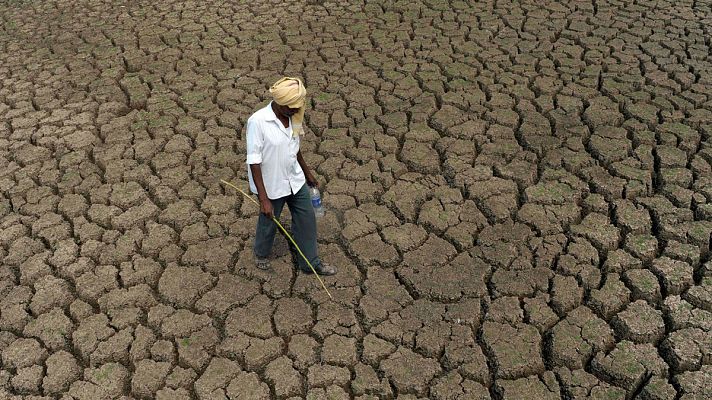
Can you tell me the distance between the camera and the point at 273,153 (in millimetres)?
3273

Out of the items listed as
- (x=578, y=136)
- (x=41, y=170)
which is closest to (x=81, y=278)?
(x=41, y=170)

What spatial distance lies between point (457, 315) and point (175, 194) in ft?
7.16

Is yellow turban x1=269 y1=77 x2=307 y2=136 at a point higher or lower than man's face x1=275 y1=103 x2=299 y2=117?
higher

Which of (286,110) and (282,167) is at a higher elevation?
(286,110)

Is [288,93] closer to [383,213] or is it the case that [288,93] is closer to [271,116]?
[271,116]

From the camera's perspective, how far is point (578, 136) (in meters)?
4.85

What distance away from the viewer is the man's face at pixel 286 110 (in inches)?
125

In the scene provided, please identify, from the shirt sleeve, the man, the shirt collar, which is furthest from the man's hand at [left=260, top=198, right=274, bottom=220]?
the shirt collar

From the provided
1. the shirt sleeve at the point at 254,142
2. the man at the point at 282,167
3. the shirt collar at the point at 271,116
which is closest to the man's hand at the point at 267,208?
the man at the point at 282,167

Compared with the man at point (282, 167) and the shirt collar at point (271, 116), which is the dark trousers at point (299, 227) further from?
the shirt collar at point (271, 116)

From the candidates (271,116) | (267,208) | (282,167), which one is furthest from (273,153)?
(267,208)

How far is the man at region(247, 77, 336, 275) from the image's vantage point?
10.4ft

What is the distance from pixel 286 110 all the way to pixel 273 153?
0.24m

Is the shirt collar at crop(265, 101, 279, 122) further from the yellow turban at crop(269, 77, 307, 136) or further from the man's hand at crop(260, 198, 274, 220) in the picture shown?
the man's hand at crop(260, 198, 274, 220)
